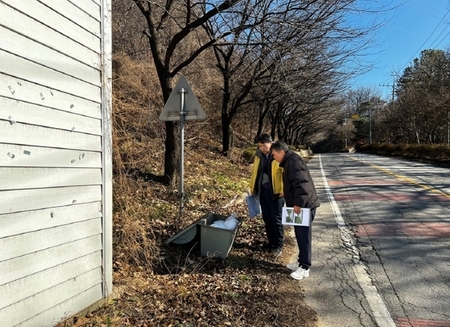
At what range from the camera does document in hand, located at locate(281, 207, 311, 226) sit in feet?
15.1

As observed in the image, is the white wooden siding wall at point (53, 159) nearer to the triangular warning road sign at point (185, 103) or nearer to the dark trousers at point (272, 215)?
the triangular warning road sign at point (185, 103)

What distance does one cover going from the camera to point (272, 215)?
5.56 metres

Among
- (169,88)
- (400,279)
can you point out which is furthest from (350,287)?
(169,88)

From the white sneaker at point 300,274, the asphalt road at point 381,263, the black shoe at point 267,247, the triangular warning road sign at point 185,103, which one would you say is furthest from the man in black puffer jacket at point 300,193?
the triangular warning road sign at point 185,103

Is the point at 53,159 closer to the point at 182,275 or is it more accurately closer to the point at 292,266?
the point at 182,275

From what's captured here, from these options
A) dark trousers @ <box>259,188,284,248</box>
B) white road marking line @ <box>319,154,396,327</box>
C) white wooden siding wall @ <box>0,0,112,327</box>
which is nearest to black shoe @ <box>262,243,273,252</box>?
dark trousers @ <box>259,188,284,248</box>

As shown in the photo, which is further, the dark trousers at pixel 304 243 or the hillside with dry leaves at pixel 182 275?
the dark trousers at pixel 304 243

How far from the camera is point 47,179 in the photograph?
291cm

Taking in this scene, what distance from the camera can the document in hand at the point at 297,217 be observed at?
15.1 feet

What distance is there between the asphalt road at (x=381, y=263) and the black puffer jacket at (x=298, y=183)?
1042 mm

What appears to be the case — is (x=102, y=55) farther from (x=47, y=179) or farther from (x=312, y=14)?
(x=312, y=14)

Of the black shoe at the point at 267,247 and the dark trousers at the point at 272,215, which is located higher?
the dark trousers at the point at 272,215

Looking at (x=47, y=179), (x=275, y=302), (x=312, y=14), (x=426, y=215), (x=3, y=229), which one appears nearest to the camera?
(x=3, y=229)

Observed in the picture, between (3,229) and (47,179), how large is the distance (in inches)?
21.6
